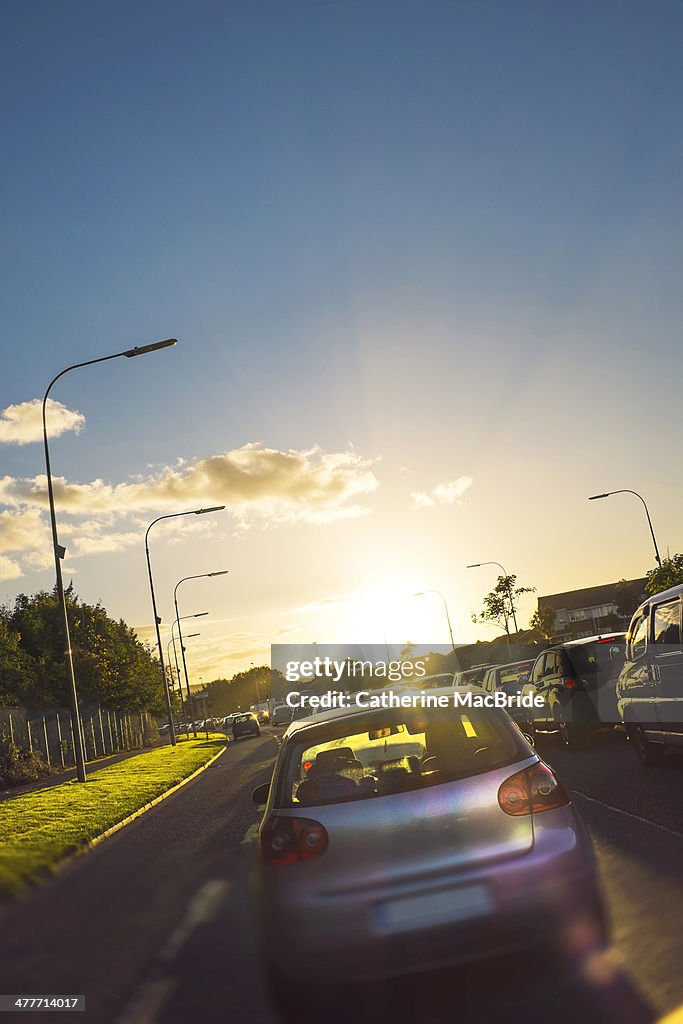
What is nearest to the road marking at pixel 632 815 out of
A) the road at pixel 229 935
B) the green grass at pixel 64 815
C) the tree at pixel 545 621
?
the road at pixel 229 935

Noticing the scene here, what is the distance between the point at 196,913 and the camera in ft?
24.6

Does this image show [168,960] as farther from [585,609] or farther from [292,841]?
[585,609]

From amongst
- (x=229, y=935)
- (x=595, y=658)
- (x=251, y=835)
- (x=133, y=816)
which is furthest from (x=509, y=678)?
(x=229, y=935)

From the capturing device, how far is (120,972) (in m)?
5.95

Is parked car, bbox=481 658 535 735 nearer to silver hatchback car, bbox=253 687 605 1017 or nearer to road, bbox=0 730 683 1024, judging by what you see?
road, bbox=0 730 683 1024

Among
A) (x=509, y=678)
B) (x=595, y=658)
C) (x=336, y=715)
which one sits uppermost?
(x=336, y=715)

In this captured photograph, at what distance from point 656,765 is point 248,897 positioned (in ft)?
21.7

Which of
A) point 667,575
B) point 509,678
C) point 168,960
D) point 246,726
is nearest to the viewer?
point 168,960

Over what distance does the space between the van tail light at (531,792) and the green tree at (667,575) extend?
27019mm

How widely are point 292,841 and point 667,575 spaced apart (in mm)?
29832

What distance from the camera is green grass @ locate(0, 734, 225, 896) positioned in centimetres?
1188

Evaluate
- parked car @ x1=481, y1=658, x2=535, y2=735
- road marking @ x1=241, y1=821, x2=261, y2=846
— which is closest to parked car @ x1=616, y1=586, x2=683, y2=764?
road marking @ x1=241, y1=821, x2=261, y2=846

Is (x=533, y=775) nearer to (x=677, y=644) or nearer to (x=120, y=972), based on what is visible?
(x=120, y=972)

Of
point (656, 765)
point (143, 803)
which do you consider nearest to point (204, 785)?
point (143, 803)
